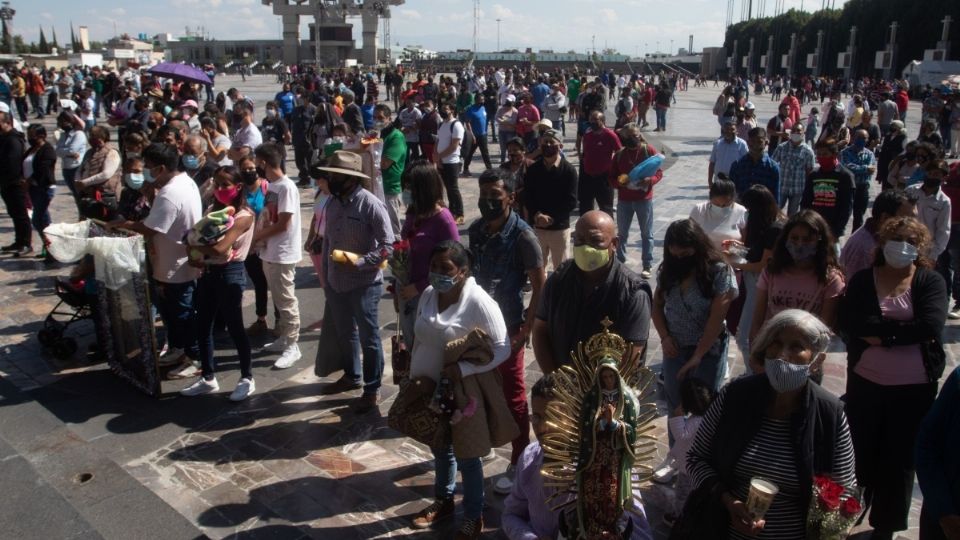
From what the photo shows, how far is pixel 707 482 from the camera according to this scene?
283cm

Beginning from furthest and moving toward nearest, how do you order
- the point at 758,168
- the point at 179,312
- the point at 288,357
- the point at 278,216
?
the point at 758,168, the point at 288,357, the point at 278,216, the point at 179,312

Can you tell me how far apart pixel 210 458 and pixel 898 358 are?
4133 mm

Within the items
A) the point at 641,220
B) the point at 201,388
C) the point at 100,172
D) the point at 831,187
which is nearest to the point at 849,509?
the point at 201,388

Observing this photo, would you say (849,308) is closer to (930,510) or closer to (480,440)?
(930,510)

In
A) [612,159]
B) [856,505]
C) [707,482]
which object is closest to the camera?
[856,505]

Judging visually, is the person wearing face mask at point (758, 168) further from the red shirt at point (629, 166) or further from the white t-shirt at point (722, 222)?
the white t-shirt at point (722, 222)

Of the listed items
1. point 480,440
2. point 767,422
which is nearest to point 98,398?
point 480,440

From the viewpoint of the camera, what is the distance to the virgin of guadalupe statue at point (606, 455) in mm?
2756

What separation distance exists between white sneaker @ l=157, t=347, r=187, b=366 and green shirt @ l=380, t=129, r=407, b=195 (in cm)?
374

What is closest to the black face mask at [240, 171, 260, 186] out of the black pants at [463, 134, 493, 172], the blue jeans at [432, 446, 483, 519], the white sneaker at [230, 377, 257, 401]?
the white sneaker at [230, 377, 257, 401]

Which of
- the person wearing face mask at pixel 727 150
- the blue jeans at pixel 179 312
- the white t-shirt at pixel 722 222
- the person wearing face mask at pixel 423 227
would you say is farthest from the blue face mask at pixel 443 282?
the person wearing face mask at pixel 727 150

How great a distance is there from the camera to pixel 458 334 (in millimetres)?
3795

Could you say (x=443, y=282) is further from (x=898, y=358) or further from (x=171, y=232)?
Answer: (x=171, y=232)

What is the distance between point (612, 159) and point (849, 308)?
4.78 meters
